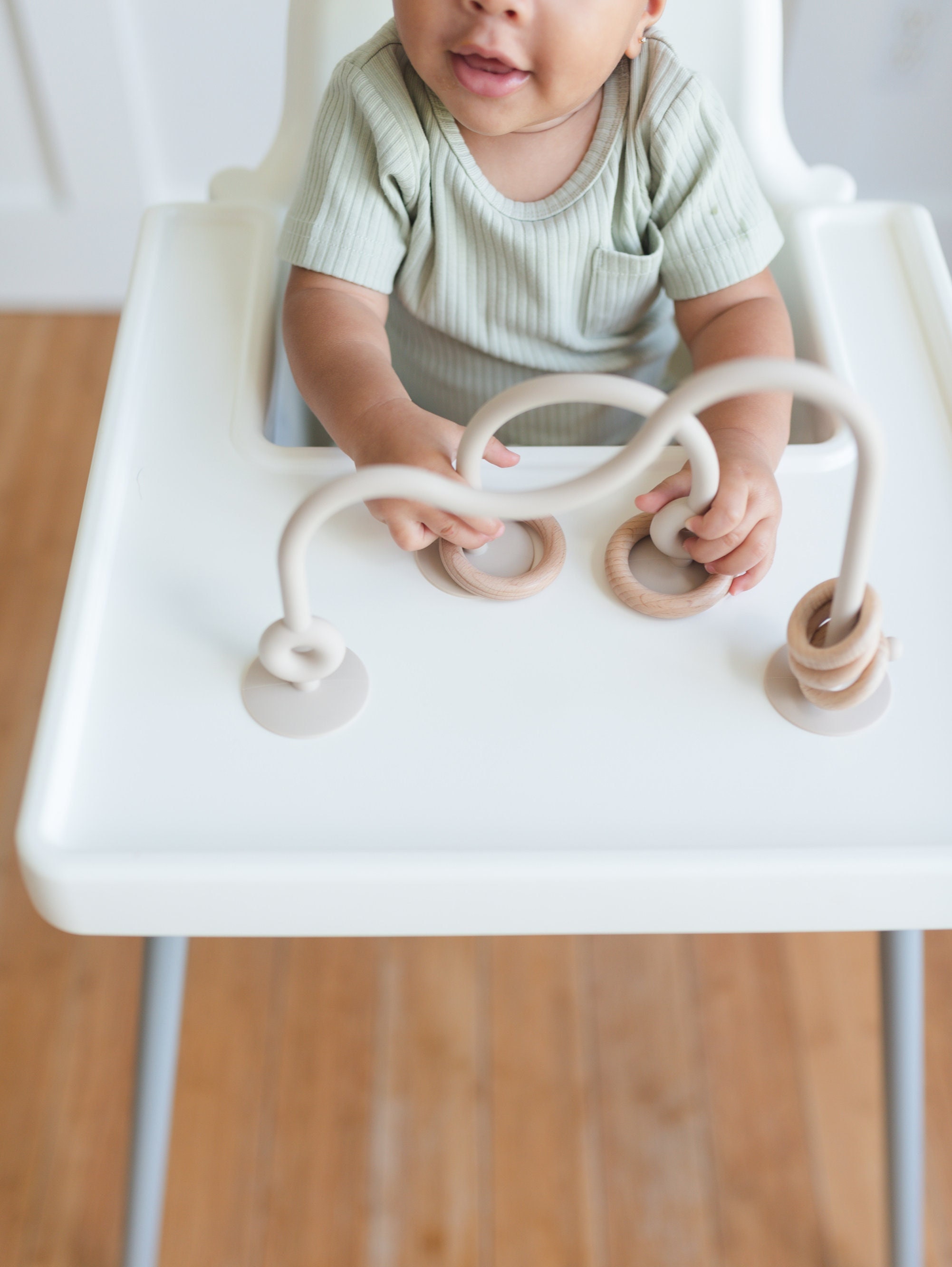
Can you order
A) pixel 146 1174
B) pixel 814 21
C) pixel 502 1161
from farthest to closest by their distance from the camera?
pixel 814 21
pixel 502 1161
pixel 146 1174

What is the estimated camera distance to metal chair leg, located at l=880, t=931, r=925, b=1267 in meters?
0.68

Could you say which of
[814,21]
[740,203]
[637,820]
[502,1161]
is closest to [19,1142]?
[502,1161]

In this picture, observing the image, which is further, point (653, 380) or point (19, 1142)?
point (19, 1142)

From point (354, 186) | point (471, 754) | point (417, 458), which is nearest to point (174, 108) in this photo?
point (354, 186)

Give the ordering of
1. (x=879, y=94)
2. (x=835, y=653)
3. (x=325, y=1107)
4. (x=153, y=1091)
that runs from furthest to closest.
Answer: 1. (x=879, y=94)
2. (x=325, y=1107)
3. (x=153, y=1091)
4. (x=835, y=653)

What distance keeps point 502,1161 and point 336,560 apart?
602mm

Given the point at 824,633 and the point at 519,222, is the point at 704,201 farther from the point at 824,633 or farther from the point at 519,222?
the point at 824,633

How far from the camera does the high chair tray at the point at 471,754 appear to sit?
440 millimetres

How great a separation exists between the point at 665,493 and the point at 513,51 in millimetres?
209

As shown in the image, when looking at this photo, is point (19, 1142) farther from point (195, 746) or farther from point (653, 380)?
point (653, 380)

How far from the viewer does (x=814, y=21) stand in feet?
4.25

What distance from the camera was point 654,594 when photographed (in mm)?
512

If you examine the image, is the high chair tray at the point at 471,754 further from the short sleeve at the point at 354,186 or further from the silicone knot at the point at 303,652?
the short sleeve at the point at 354,186

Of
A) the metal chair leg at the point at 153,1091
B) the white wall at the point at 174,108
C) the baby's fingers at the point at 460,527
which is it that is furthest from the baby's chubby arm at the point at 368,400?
the white wall at the point at 174,108
